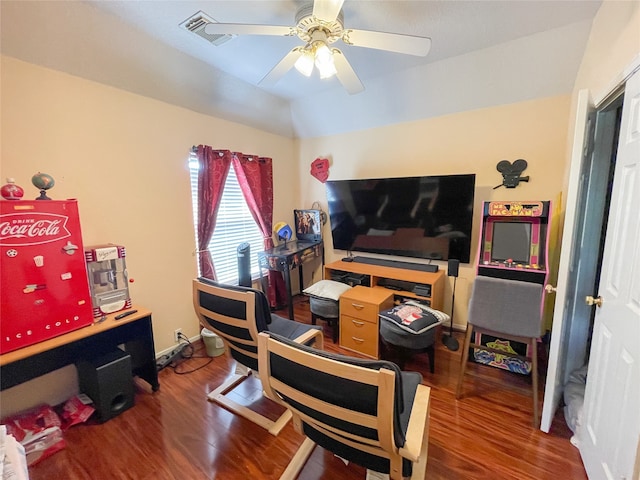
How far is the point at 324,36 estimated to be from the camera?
5.03 feet

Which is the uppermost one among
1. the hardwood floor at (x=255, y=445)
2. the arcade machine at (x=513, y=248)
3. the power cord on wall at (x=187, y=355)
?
the arcade machine at (x=513, y=248)

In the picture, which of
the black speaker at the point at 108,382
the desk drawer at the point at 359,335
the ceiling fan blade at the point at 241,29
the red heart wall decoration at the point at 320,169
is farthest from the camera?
the red heart wall decoration at the point at 320,169

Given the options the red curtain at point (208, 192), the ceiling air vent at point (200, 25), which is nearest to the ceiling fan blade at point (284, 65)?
the ceiling air vent at point (200, 25)

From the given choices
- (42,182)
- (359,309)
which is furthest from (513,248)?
(42,182)

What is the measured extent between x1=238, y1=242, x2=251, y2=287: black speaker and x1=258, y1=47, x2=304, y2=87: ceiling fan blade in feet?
4.93

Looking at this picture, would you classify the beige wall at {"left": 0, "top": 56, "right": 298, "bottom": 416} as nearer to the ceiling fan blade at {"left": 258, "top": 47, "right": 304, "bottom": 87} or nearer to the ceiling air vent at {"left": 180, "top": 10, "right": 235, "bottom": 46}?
the ceiling air vent at {"left": 180, "top": 10, "right": 235, "bottom": 46}

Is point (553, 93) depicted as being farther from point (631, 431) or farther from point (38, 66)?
point (38, 66)

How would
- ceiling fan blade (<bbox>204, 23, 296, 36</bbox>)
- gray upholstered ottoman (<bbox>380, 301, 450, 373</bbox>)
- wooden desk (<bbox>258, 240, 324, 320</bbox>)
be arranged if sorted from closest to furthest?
1. ceiling fan blade (<bbox>204, 23, 296, 36</bbox>)
2. gray upholstered ottoman (<bbox>380, 301, 450, 373</bbox>)
3. wooden desk (<bbox>258, 240, 324, 320</bbox>)

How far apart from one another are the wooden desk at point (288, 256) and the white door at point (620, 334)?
7.70 ft

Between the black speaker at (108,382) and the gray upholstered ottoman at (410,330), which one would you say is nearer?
the black speaker at (108,382)

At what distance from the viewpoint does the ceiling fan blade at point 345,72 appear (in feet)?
5.38

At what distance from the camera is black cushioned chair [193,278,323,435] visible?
157 centimetres

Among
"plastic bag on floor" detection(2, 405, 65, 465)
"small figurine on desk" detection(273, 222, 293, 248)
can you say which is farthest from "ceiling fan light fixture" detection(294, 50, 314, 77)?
"plastic bag on floor" detection(2, 405, 65, 465)

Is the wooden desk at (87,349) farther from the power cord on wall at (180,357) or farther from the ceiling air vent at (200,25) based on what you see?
the ceiling air vent at (200,25)
